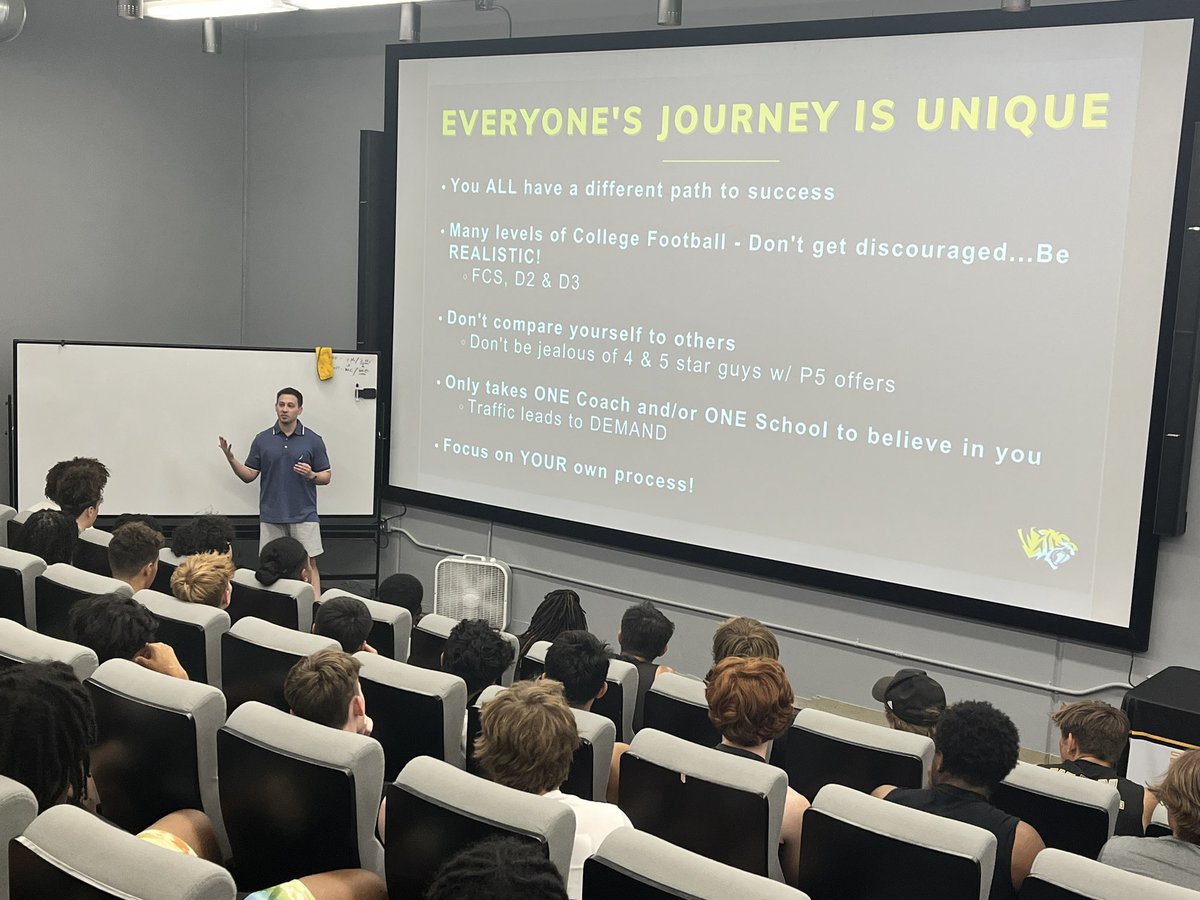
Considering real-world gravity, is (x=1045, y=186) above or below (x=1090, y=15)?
below

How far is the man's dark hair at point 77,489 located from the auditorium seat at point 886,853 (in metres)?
4.13

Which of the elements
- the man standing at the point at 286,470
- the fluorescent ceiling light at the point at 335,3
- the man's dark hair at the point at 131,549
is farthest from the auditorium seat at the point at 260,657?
the man standing at the point at 286,470

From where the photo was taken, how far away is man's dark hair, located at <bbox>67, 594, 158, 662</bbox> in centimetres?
347

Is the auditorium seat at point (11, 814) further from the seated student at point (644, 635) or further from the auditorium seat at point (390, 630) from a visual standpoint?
the seated student at point (644, 635)

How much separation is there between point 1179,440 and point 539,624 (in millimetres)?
2757

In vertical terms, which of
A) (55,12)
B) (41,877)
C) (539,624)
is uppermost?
(55,12)

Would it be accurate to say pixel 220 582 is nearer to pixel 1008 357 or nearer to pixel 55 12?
pixel 1008 357

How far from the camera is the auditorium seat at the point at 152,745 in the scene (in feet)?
9.29

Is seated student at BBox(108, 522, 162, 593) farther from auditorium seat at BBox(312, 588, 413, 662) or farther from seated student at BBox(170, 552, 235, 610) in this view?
auditorium seat at BBox(312, 588, 413, 662)

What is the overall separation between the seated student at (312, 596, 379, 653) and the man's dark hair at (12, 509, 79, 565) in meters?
1.43

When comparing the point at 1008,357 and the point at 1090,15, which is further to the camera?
the point at 1008,357

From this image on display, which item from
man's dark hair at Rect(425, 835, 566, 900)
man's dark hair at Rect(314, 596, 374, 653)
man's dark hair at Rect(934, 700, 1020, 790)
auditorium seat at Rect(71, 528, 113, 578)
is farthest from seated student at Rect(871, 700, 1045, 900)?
auditorium seat at Rect(71, 528, 113, 578)

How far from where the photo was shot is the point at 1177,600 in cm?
514

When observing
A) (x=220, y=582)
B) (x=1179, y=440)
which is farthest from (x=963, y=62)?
(x=220, y=582)
